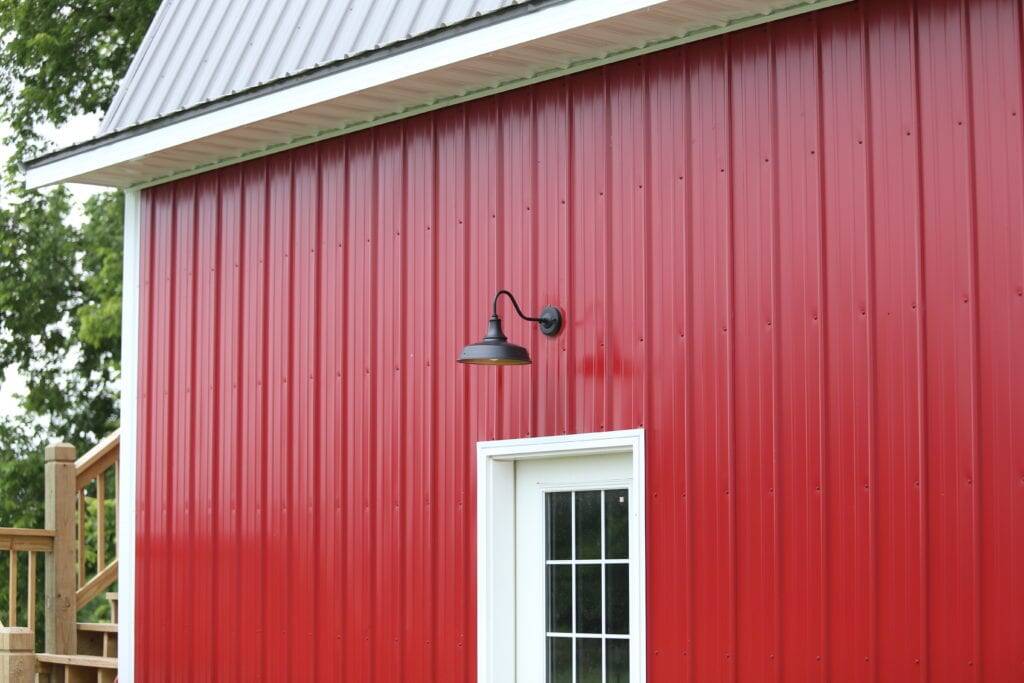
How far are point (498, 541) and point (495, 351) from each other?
3.76 ft

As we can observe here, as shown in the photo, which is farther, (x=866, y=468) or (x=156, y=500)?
(x=156, y=500)

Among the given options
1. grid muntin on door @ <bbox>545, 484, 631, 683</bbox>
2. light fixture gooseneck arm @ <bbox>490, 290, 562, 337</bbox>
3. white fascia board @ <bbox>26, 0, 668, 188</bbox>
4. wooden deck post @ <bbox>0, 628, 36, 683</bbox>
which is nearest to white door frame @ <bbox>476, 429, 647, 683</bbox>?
grid muntin on door @ <bbox>545, 484, 631, 683</bbox>

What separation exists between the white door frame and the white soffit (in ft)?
6.34

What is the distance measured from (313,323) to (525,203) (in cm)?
174

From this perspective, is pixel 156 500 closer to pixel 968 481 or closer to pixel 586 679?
pixel 586 679

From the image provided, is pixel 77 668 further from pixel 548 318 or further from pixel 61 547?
pixel 548 318

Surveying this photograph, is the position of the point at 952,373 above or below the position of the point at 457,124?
below

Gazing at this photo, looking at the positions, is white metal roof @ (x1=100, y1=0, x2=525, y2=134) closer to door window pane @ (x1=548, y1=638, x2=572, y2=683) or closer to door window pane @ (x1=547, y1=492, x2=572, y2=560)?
door window pane @ (x1=547, y1=492, x2=572, y2=560)

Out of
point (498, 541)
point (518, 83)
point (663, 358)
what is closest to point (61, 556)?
point (498, 541)

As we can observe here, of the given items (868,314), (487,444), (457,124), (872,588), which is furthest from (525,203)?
(872,588)

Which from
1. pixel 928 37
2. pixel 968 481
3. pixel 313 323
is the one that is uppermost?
pixel 928 37

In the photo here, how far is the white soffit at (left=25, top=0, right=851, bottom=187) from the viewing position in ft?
24.6

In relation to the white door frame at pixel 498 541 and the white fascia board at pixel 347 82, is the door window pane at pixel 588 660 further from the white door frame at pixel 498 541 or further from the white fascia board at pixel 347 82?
the white fascia board at pixel 347 82

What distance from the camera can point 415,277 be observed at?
896 centimetres
